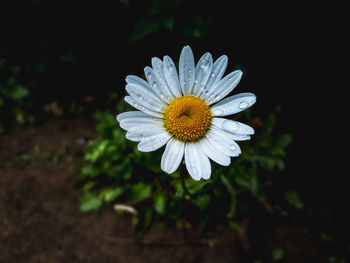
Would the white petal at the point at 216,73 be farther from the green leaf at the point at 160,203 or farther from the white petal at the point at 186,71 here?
the green leaf at the point at 160,203

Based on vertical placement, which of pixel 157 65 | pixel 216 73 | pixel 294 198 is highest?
pixel 157 65

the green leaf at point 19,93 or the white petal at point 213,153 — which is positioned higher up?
the green leaf at point 19,93

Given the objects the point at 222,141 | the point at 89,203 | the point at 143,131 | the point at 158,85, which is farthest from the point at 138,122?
the point at 89,203

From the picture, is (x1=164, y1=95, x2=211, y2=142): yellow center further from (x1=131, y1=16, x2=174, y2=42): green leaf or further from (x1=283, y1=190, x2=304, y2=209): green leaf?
(x1=283, y1=190, x2=304, y2=209): green leaf

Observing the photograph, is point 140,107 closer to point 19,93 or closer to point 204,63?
point 204,63

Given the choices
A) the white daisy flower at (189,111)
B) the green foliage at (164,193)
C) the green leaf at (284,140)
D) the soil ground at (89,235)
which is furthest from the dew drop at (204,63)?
the soil ground at (89,235)

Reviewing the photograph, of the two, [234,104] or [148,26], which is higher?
[148,26]

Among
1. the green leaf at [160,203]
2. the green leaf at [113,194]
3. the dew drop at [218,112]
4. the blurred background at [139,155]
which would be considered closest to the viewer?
the dew drop at [218,112]
